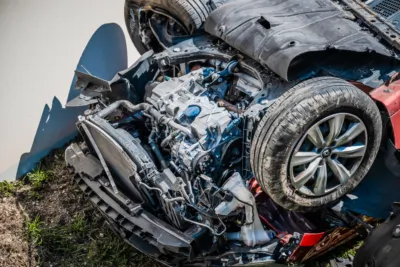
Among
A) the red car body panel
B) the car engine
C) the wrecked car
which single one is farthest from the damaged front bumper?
the red car body panel

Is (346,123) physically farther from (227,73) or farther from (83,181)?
(83,181)

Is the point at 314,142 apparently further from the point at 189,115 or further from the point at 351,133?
the point at 189,115

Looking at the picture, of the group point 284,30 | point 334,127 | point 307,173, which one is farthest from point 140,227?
point 284,30

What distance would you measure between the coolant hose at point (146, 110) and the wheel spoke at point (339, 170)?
1.10 meters

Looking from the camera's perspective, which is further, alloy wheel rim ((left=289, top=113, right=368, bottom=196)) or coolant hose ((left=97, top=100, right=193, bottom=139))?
coolant hose ((left=97, top=100, right=193, bottom=139))

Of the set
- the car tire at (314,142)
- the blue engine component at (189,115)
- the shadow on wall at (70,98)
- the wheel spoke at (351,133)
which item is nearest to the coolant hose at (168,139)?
the blue engine component at (189,115)

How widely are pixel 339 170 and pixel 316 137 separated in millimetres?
384

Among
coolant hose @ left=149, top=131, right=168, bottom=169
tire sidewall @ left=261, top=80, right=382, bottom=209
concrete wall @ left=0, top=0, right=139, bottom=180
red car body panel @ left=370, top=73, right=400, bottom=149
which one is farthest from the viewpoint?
concrete wall @ left=0, top=0, right=139, bottom=180

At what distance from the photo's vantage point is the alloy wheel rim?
13.1ft

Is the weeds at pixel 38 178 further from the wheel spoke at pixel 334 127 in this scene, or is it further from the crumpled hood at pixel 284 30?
the wheel spoke at pixel 334 127

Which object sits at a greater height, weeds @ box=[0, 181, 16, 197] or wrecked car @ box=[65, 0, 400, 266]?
wrecked car @ box=[65, 0, 400, 266]

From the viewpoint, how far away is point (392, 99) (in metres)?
4.16

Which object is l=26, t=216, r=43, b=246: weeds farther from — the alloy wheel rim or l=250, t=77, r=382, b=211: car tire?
the alloy wheel rim

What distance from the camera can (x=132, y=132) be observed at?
5.03 m
